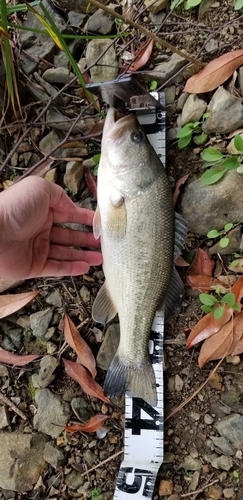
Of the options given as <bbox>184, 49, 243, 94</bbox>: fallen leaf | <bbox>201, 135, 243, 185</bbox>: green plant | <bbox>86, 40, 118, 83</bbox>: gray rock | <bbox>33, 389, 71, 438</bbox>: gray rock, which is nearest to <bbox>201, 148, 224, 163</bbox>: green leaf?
<bbox>201, 135, 243, 185</bbox>: green plant

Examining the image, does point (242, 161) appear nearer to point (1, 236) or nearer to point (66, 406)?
point (1, 236)

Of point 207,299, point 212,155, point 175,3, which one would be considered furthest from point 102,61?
point 207,299

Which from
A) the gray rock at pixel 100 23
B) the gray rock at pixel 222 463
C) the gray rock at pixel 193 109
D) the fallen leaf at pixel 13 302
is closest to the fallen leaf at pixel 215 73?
the gray rock at pixel 193 109

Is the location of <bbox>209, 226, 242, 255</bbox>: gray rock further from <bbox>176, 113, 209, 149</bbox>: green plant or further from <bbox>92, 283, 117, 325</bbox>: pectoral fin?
<bbox>92, 283, 117, 325</bbox>: pectoral fin

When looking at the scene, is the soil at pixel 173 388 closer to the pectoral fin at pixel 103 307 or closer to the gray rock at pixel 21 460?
the gray rock at pixel 21 460

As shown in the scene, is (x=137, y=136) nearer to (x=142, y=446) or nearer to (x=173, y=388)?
(x=173, y=388)

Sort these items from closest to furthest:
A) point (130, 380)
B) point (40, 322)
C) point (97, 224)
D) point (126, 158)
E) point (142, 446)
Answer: point (126, 158), point (97, 224), point (130, 380), point (142, 446), point (40, 322)
